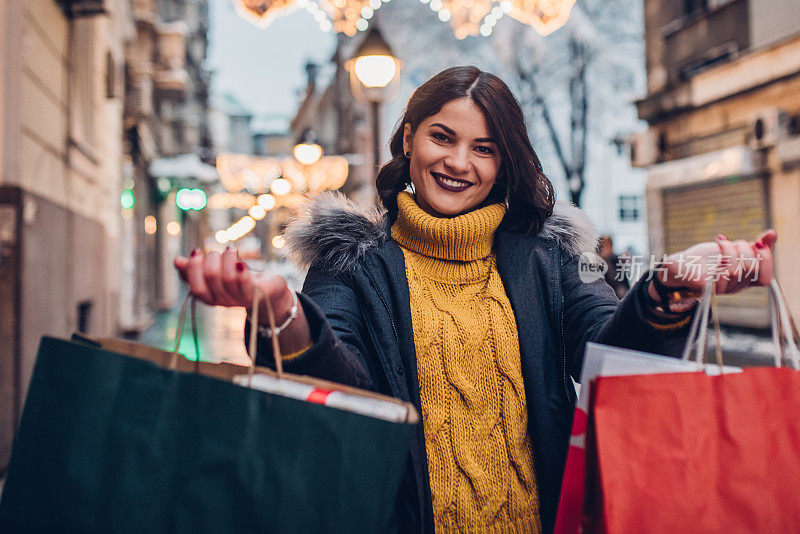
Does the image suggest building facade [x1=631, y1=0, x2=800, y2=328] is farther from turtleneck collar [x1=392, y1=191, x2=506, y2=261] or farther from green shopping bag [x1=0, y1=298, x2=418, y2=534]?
green shopping bag [x1=0, y1=298, x2=418, y2=534]

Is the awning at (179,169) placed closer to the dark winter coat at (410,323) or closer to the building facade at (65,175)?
the building facade at (65,175)

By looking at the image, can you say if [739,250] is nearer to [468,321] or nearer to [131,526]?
[468,321]

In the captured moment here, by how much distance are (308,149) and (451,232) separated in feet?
42.1

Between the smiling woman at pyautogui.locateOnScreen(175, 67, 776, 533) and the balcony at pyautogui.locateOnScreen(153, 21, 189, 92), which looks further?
the balcony at pyautogui.locateOnScreen(153, 21, 189, 92)

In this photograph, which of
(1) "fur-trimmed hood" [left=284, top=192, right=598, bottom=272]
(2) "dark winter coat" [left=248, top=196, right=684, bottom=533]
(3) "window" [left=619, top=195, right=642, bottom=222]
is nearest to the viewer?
(2) "dark winter coat" [left=248, top=196, right=684, bottom=533]

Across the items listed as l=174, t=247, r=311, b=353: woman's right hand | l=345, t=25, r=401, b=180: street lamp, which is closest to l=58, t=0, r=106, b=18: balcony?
l=345, t=25, r=401, b=180: street lamp

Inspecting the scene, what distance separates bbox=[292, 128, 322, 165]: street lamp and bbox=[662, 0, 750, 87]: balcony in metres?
7.65

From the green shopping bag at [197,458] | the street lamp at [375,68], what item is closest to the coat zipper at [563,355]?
the green shopping bag at [197,458]

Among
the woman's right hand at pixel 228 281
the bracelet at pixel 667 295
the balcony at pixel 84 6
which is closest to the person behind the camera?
the woman's right hand at pixel 228 281

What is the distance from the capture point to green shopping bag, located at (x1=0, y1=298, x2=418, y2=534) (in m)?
1.07

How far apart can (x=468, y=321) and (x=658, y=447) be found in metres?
0.66

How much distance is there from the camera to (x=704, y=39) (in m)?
12.7

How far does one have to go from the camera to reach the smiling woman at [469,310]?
1.53 m

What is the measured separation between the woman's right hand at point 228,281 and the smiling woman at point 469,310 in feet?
0.22
